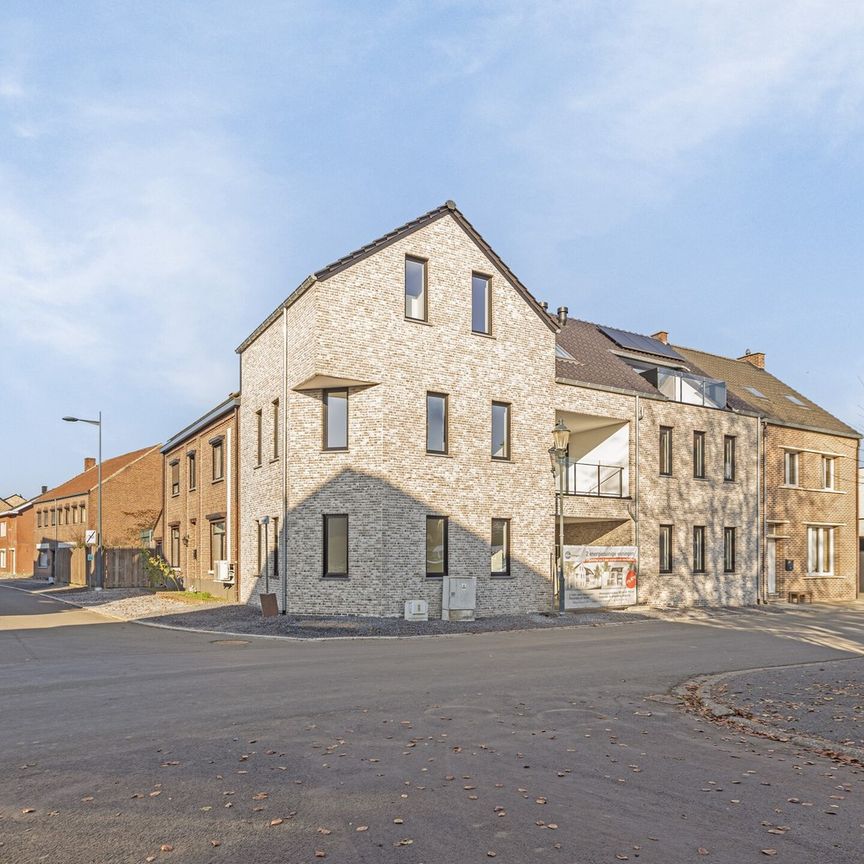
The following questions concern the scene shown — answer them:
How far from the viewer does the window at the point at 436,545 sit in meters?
21.7

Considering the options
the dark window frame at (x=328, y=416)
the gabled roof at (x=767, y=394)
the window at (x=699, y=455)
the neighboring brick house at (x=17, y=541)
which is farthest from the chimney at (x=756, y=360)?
the neighboring brick house at (x=17, y=541)

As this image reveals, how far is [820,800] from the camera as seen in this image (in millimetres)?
6258

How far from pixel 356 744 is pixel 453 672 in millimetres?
4958

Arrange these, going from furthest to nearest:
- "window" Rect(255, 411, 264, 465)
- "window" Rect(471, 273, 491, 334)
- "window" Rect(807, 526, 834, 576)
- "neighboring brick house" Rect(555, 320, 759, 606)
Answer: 1. "window" Rect(807, 526, 834, 576)
2. "neighboring brick house" Rect(555, 320, 759, 606)
3. "window" Rect(255, 411, 264, 465)
4. "window" Rect(471, 273, 491, 334)

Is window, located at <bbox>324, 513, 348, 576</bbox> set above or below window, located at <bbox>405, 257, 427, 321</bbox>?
below

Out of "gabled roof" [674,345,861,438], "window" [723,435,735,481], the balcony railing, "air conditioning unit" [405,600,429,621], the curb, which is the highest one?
"gabled roof" [674,345,861,438]

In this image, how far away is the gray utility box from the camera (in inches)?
834

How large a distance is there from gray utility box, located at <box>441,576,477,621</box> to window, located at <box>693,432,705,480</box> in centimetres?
1105

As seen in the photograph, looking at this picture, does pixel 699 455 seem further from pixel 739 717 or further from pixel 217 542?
pixel 739 717

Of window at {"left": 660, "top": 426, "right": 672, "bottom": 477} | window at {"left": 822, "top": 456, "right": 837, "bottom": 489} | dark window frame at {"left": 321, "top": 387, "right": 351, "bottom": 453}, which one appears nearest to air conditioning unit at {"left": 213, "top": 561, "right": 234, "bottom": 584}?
dark window frame at {"left": 321, "top": 387, "right": 351, "bottom": 453}

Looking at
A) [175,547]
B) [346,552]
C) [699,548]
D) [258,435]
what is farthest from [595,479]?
[175,547]

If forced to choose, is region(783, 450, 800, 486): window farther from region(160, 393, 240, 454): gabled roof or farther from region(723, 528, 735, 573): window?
region(160, 393, 240, 454): gabled roof

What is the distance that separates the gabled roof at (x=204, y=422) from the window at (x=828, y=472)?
23.9 m

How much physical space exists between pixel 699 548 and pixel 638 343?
333 inches
